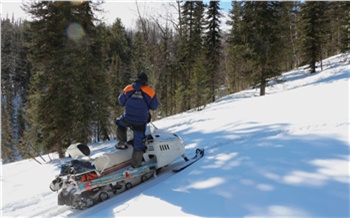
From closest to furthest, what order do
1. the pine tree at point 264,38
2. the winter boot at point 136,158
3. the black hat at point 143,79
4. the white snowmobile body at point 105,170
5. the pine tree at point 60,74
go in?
the white snowmobile body at point 105,170, the black hat at point 143,79, the winter boot at point 136,158, the pine tree at point 60,74, the pine tree at point 264,38

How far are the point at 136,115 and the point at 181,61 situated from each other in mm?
32370

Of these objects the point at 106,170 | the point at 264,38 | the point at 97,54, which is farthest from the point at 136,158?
the point at 264,38

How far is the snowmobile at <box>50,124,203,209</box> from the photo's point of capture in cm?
492

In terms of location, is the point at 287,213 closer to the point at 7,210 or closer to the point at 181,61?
the point at 7,210

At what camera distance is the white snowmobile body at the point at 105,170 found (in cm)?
491

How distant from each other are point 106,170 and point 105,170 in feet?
0.07

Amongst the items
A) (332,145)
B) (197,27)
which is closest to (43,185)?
(332,145)

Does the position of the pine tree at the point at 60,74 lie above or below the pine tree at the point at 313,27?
below

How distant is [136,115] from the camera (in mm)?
5660

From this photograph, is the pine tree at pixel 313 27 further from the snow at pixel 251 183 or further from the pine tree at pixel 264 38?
the snow at pixel 251 183

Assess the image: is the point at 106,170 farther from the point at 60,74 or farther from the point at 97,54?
the point at 97,54

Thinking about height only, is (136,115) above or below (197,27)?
below

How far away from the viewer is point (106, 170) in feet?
17.7

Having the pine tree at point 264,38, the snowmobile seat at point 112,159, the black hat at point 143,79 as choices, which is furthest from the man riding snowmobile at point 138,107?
the pine tree at point 264,38
